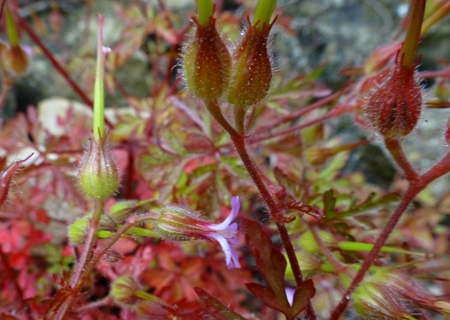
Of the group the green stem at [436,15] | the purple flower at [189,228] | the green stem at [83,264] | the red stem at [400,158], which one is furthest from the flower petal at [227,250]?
the green stem at [436,15]

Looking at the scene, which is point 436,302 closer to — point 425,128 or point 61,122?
point 61,122

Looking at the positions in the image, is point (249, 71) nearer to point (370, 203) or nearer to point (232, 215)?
point (232, 215)

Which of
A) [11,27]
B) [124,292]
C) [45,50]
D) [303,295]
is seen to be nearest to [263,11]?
[303,295]

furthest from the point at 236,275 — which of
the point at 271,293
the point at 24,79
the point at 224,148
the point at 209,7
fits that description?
the point at 24,79

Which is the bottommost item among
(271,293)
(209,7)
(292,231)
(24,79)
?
(271,293)

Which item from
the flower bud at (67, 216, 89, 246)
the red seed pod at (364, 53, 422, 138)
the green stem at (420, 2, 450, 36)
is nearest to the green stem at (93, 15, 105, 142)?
the flower bud at (67, 216, 89, 246)

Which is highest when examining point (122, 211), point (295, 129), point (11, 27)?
point (11, 27)

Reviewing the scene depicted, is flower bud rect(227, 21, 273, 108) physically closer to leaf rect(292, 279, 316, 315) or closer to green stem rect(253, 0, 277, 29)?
green stem rect(253, 0, 277, 29)
